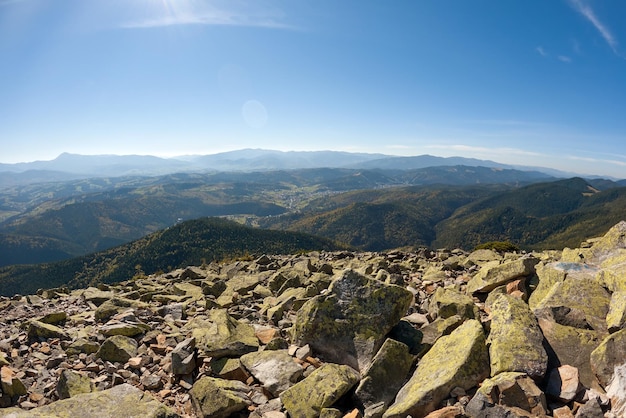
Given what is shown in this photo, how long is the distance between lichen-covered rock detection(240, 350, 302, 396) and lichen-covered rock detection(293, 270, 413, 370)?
92 cm

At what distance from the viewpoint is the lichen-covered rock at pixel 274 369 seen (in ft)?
26.4

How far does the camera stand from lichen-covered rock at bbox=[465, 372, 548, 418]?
529cm

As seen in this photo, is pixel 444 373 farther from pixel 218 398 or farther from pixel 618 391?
pixel 218 398

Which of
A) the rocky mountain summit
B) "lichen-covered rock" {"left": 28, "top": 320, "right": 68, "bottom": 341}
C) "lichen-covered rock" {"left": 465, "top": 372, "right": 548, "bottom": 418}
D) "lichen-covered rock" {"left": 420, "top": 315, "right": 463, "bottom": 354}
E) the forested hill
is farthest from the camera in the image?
the forested hill

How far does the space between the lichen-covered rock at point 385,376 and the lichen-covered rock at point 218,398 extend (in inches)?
111

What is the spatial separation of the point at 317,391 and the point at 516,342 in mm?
4504

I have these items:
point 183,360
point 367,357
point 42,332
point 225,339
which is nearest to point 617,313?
point 367,357

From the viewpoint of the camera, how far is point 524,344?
21.7 feet

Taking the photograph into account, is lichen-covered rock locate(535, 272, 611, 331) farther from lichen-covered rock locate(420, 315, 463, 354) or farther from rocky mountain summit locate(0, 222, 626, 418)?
lichen-covered rock locate(420, 315, 463, 354)

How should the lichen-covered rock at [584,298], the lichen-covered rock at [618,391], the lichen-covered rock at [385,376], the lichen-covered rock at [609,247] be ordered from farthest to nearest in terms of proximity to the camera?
the lichen-covered rock at [609,247] → the lichen-covered rock at [584,298] → the lichen-covered rock at [385,376] → the lichen-covered rock at [618,391]

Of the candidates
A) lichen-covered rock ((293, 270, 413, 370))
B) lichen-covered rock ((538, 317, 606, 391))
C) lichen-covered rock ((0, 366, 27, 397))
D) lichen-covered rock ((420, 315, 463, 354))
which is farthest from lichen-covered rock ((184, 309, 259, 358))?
lichen-covered rock ((538, 317, 606, 391))

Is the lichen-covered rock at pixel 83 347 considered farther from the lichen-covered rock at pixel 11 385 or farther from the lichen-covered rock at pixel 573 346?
the lichen-covered rock at pixel 573 346

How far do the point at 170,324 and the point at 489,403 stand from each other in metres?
12.1

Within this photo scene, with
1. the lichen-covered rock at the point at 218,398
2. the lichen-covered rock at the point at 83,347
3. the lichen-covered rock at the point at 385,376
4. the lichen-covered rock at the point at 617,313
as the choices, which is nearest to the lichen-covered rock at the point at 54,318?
the lichen-covered rock at the point at 83,347
